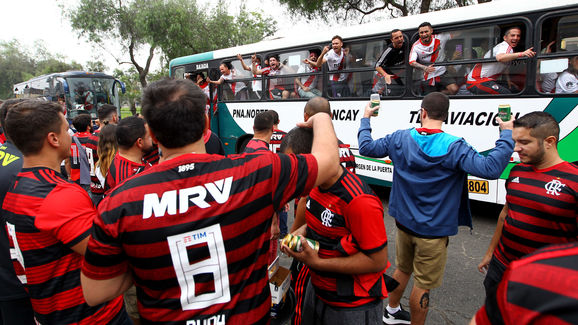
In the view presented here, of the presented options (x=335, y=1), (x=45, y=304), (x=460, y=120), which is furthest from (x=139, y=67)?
(x=45, y=304)

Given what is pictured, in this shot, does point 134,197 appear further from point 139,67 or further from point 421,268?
point 139,67

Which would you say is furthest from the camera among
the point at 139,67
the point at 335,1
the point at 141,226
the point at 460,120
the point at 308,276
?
the point at 139,67

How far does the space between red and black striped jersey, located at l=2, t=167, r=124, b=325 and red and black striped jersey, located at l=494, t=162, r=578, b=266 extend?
8.79 ft

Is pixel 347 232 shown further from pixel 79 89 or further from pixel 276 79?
pixel 79 89

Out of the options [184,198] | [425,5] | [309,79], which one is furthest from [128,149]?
[425,5]

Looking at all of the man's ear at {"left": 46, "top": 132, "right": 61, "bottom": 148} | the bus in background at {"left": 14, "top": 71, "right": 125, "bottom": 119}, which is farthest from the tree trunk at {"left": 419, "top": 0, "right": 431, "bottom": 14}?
the bus in background at {"left": 14, "top": 71, "right": 125, "bottom": 119}

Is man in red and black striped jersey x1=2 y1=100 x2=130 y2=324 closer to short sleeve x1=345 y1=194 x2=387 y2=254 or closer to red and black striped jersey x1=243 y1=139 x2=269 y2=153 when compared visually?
short sleeve x1=345 y1=194 x2=387 y2=254

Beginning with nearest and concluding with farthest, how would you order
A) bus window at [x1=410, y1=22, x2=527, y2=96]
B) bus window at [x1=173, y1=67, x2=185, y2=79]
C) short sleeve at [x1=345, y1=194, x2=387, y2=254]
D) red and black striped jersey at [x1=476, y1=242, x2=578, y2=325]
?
red and black striped jersey at [x1=476, y1=242, x2=578, y2=325] < short sleeve at [x1=345, y1=194, x2=387, y2=254] < bus window at [x1=410, y1=22, x2=527, y2=96] < bus window at [x1=173, y1=67, x2=185, y2=79]

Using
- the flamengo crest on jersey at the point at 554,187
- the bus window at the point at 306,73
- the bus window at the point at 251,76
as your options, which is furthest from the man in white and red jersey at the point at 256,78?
the flamengo crest on jersey at the point at 554,187

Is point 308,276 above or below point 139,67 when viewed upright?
below

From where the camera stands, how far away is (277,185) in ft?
4.32

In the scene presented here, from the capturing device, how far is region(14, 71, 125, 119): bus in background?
19375 millimetres

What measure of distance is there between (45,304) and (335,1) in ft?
55.4

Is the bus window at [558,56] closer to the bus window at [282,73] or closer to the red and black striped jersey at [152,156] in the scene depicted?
the bus window at [282,73]
